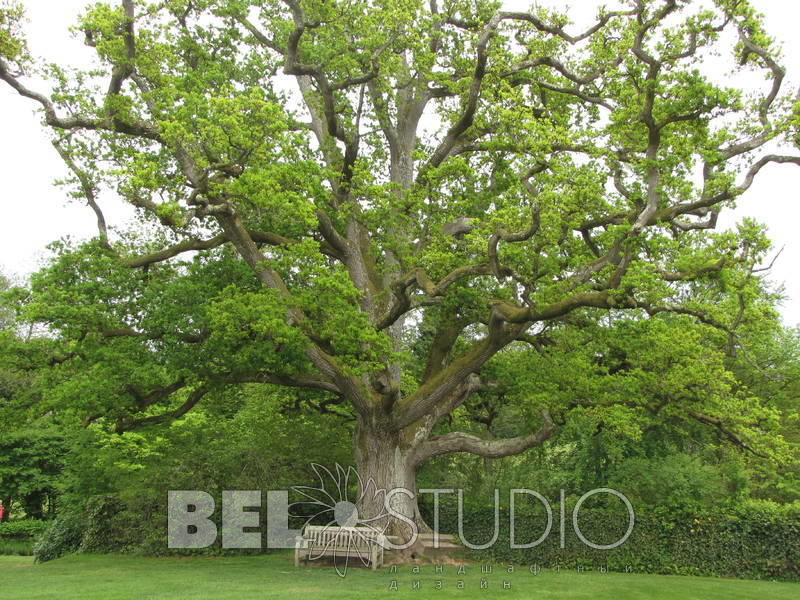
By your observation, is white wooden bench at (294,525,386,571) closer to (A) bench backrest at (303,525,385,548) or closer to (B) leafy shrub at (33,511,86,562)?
(A) bench backrest at (303,525,385,548)

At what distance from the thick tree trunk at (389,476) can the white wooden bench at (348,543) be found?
129 centimetres

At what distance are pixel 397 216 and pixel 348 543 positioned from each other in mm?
7073

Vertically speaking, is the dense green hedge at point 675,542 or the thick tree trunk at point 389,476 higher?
the thick tree trunk at point 389,476

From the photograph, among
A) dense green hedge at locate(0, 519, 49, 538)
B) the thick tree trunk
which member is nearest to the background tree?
the thick tree trunk

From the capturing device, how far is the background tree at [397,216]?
517 inches

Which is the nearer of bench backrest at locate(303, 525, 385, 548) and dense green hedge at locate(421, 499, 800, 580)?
bench backrest at locate(303, 525, 385, 548)

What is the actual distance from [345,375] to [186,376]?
354cm

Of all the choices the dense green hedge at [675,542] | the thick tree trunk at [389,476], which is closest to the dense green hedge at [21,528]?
the thick tree trunk at [389,476]

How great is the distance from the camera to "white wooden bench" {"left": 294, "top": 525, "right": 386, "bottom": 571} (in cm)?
1455

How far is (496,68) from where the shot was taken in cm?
1534

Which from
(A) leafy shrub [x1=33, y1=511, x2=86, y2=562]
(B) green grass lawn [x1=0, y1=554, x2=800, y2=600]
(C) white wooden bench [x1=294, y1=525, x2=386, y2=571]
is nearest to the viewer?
(B) green grass lawn [x1=0, y1=554, x2=800, y2=600]

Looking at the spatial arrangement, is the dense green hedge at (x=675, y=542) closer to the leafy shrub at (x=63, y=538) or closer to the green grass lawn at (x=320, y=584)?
the green grass lawn at (x=320, y=584)

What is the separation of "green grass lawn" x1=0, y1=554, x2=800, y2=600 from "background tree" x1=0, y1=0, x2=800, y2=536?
3.14 metres

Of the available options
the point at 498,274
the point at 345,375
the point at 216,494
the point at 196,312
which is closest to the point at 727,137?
the point at 498,274
